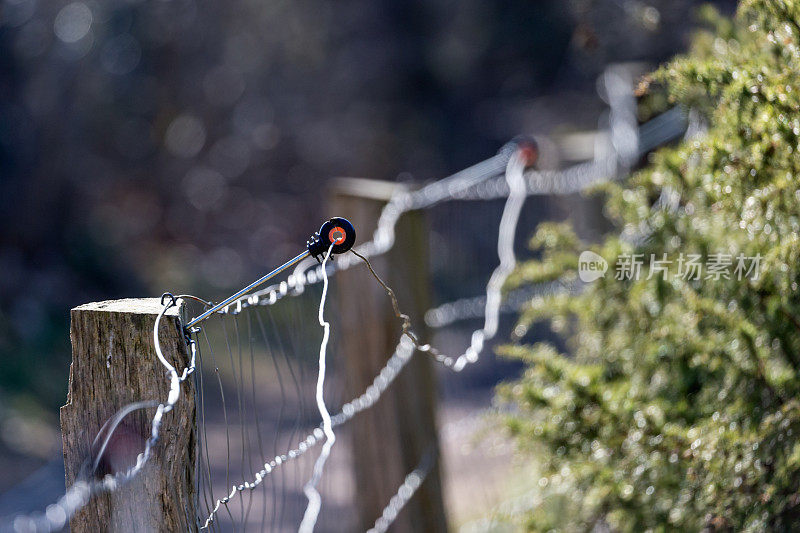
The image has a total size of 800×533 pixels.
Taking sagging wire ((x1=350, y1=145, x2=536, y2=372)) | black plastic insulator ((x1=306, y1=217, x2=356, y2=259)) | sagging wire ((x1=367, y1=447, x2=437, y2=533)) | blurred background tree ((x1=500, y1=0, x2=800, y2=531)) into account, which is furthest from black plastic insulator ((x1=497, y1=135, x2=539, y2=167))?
black plastic insulator ((x1=306, y1=217, x2=356, y2=259))

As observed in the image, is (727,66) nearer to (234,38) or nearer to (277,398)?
(277,398)

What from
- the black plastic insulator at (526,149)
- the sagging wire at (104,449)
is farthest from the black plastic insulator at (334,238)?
the black plastic insulator at (526,149)

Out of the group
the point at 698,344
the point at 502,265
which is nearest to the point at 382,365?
the point at 502,265

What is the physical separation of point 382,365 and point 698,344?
78cm

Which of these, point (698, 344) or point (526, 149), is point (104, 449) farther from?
point (526, 149)

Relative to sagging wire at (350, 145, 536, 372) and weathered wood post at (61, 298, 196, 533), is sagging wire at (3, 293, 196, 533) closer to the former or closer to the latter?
weathered wood post at (61, 298, 196, 533)

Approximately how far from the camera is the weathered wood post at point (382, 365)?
85.7 inches

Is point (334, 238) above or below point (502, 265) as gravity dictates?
below

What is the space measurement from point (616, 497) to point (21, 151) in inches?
275

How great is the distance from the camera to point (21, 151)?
7.51 metres

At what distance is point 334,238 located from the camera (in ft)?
4.26

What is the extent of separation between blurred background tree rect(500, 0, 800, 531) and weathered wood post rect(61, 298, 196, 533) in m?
0.94

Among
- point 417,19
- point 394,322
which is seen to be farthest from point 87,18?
point 394,322

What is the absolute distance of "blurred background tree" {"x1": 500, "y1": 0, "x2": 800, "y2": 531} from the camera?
4.97ft
